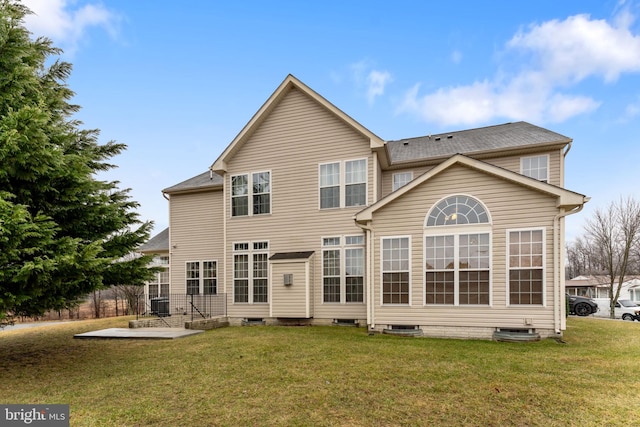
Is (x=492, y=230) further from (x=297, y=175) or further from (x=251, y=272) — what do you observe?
(x=251, y=272)

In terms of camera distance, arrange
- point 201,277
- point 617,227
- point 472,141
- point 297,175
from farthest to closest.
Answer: point 617,227 < point 201,277 < point 472,141 < point 297,175

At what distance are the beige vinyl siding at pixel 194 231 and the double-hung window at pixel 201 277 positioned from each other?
214 millimetres

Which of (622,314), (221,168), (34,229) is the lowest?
(622,314)

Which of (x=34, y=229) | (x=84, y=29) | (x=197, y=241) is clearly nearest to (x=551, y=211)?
(x=34, y=229)

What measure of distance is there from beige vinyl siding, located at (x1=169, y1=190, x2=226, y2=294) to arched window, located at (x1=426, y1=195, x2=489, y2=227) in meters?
9.76

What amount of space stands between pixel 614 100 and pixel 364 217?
57.9 ft

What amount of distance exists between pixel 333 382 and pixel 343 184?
8135 mm

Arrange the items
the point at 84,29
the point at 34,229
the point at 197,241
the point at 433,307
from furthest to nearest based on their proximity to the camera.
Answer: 1. the point at 197,241
2. the point at 84,29
3. the point at 433,307
4. the point at 34,229

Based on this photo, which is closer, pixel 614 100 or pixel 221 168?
pixel 221 168

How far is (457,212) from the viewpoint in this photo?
9.84 m

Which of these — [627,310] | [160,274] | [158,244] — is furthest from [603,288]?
[158,244]

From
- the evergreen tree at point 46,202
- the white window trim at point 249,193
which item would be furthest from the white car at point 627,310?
the evergreen tree at point 46,202

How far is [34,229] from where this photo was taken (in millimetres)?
6309

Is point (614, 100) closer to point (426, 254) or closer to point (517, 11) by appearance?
point (517, 11)
